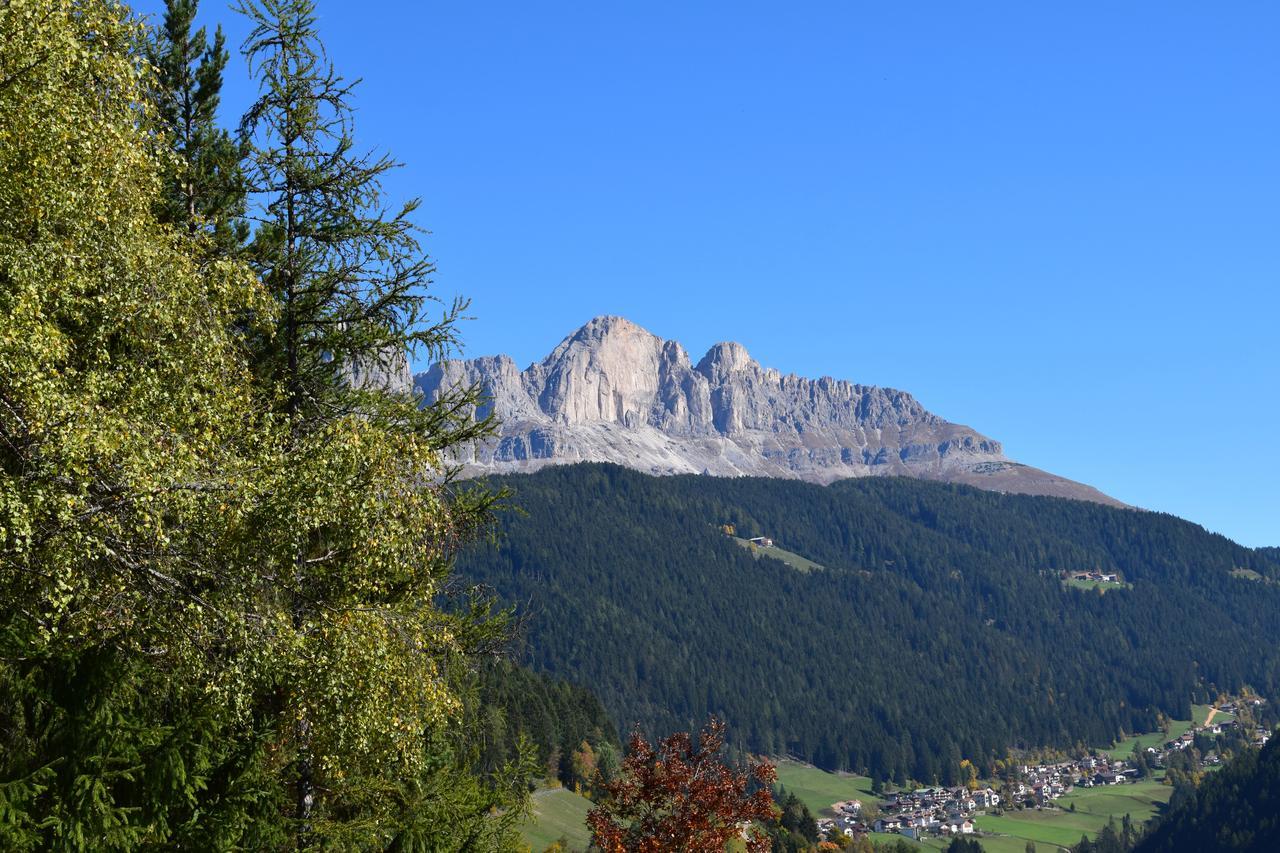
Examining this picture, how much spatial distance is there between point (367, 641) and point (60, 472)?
15.8 ft

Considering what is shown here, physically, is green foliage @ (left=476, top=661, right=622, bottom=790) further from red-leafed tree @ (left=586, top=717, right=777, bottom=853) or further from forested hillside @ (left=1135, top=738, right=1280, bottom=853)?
forested hillside @ (left=1135, top=738, right=1280, bottom=853)

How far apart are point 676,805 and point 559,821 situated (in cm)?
8304

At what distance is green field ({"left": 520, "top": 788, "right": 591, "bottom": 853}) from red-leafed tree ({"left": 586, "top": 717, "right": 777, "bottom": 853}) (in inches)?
2449

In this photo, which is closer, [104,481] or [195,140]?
[104,481]

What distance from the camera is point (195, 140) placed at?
26.0m

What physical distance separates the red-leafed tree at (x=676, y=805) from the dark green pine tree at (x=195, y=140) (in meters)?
14.4

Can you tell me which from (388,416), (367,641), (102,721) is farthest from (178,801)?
(388,416)

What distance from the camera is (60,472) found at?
14812 millimetres

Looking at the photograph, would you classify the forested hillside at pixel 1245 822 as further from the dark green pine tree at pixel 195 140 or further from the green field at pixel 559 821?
the dark green pine tree at pixel 195 140

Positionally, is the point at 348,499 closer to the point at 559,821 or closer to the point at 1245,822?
the point at 559,821

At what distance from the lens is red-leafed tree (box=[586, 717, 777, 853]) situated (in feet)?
87.8

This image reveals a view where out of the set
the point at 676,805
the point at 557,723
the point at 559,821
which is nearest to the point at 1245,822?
the point at 557,723

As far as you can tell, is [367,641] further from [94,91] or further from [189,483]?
[94,91]

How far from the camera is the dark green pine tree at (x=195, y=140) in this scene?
2298 cm
